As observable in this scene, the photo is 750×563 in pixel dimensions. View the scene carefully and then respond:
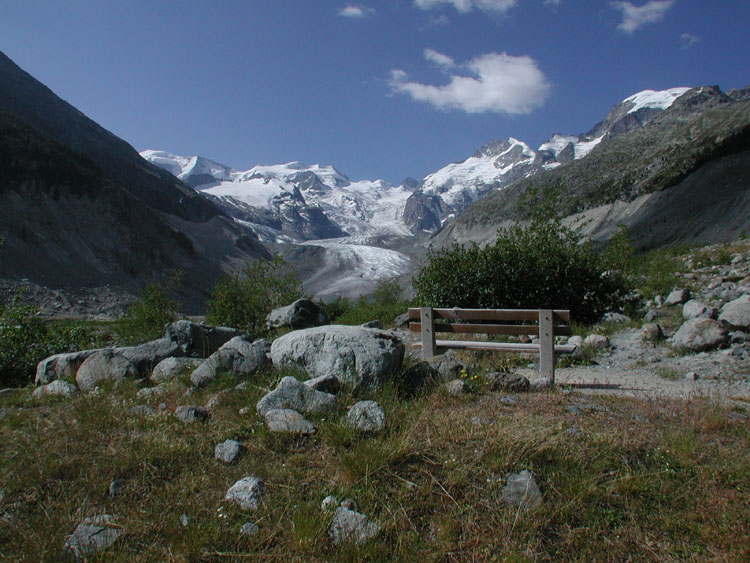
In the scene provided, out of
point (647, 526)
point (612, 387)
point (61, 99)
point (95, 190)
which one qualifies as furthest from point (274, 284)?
point (61, 99)

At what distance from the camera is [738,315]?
9672mm

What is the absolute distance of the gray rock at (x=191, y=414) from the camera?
4.82 m

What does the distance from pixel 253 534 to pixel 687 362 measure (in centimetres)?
847

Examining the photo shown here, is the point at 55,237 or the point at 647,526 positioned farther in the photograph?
the point at 55,237

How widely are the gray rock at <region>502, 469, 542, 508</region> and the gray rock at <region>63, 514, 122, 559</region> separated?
9.03 ft

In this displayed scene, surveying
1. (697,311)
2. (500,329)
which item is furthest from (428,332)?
(697,311)

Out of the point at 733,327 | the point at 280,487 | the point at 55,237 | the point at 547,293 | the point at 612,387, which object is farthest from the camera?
the point at 55,237

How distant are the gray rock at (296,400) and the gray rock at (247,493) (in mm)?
1155

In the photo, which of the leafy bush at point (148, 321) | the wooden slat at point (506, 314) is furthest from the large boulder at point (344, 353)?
the leafy bush at point (148, 321)

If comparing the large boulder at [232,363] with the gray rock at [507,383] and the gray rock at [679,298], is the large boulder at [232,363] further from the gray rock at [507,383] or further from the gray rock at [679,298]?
the gray rock at [679,298]

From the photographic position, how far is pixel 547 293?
13719 mm

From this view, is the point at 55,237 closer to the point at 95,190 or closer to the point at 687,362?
the point at 95,190

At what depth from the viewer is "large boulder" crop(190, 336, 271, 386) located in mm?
6305

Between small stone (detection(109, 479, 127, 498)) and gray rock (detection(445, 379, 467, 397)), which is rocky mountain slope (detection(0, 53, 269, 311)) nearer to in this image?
small stone (detection(109, 479, 127, 498))
